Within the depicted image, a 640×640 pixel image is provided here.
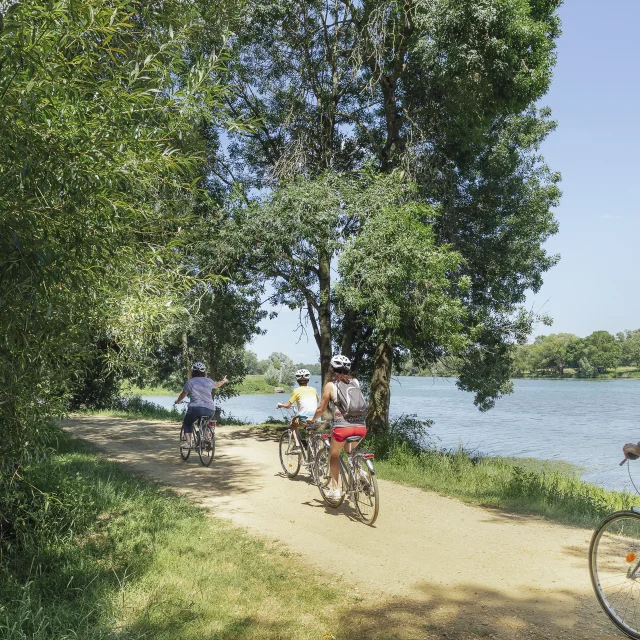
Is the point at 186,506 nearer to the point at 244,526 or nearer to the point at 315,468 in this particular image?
the point at 244,526

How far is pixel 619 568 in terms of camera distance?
15.7 ft

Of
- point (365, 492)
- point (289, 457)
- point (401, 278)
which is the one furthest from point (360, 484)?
point (401, 278)

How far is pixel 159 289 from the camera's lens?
785 cm

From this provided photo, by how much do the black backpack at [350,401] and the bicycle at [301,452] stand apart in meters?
1.60

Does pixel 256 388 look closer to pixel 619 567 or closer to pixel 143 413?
pixel 143 413

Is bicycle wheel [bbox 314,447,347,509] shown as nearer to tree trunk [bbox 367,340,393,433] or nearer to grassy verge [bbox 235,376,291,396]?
tree trunk [bbox 367,340,393,433]

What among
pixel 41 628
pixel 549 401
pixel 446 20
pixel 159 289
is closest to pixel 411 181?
pixel 446 20

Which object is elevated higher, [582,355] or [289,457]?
[582,355]

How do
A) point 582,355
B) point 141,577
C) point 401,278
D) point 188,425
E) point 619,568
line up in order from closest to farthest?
point 619,568 < point 141,577 < point 188,425 < point 401,278 < point 582,355

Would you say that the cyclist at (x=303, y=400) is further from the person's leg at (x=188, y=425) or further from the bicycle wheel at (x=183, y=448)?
the bicycle wheel at (x=183, y=448)

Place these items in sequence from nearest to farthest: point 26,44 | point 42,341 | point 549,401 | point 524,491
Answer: point 26,44
point 42,341
point 524,491
point 549,401

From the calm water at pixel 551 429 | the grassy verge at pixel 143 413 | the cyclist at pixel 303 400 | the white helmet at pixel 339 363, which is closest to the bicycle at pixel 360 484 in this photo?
the white helmet at pixel 339 363

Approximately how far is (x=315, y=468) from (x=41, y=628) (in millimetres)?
5507

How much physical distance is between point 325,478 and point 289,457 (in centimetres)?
216
